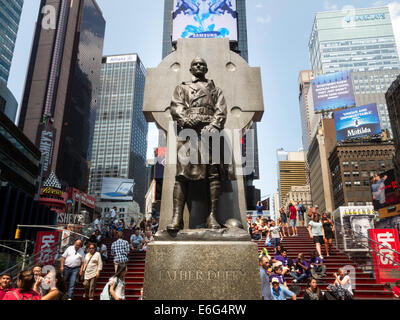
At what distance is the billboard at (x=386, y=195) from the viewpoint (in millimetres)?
46062

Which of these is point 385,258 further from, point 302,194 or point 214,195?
point 302,194

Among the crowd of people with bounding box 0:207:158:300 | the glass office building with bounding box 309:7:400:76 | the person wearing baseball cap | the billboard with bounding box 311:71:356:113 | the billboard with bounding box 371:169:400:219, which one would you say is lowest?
the person wearing baseball cap

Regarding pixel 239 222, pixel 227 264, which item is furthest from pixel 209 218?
pixel 227 264

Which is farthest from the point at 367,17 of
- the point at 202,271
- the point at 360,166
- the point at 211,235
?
the point at 202,271

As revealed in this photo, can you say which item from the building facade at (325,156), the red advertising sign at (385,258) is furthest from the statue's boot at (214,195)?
the building facade at (325,156)

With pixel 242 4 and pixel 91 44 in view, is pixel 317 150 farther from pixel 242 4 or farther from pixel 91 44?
pixel 91 44

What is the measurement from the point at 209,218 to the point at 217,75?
3.06m

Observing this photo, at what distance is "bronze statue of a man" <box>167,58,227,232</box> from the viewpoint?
459 cm

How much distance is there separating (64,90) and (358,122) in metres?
96.4

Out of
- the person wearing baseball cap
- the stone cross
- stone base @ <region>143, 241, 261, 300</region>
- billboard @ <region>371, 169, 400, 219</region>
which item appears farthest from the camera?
billboard @ <region>371, 169, 400, 219</region>

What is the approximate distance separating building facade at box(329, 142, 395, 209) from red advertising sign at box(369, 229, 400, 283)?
278ft

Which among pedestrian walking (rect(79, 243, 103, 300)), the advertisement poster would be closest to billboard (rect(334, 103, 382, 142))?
the advertisement poster

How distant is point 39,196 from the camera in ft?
171

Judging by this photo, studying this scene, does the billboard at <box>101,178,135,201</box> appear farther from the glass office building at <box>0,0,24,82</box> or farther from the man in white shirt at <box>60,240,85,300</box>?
the man in white shirt at <box>60,240,85,300</box>
